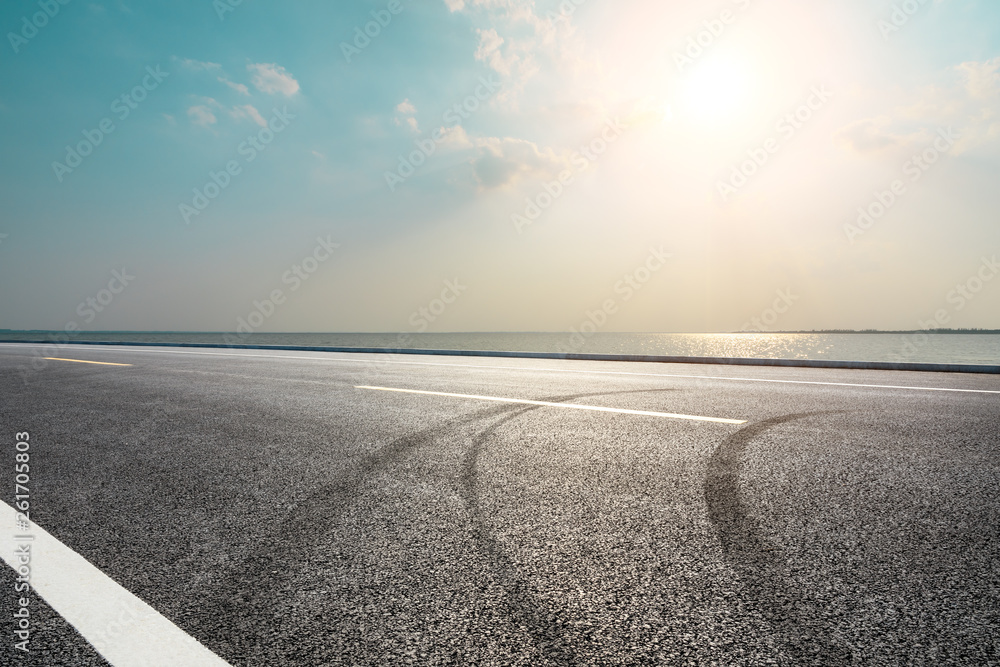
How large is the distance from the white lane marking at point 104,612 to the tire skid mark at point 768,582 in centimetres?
174

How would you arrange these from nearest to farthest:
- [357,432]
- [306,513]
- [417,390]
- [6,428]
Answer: [306,513], [357,432], [6,428], [417,390]

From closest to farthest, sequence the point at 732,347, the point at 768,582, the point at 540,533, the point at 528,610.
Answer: the point at 528,610
the point at 768,582
the point at 540,533
the point at 732,347

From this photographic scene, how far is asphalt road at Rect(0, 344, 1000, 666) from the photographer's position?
161 cm

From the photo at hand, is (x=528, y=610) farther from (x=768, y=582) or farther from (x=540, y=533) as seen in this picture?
(x=768, y=582)

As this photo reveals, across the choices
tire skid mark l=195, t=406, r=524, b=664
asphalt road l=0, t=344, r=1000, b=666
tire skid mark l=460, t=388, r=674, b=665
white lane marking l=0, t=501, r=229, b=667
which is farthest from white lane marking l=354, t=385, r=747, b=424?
white lane marking l=0, t=501, r=229, b=667

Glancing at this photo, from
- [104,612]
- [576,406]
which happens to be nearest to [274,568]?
[104,612]

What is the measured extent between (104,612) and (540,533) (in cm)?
173

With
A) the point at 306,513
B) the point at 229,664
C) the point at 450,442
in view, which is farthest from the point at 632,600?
the point at 450,442

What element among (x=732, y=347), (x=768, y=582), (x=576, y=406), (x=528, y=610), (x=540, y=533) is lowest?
(x=732, y=347)

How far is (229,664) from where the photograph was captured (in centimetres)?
151

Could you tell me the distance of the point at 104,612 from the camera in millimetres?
1825

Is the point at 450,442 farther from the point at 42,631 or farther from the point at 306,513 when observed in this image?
the point at 42,631

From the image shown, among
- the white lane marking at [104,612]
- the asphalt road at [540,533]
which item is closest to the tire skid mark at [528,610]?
the asphalt road at [540,533]

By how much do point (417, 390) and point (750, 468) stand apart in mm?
5011
